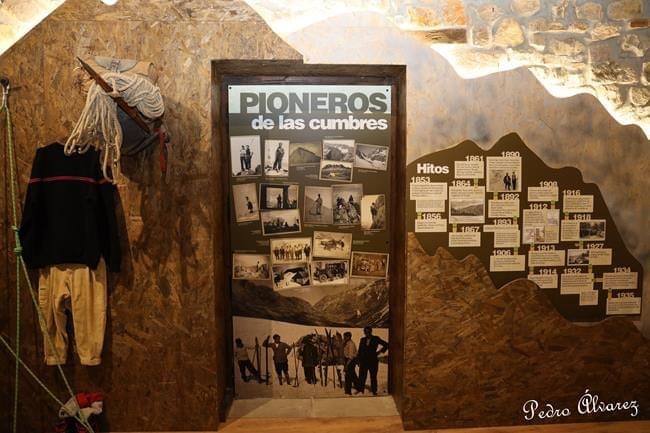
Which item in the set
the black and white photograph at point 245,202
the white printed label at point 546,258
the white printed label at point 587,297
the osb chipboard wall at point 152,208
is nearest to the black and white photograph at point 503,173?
the white printed label at point 546,258

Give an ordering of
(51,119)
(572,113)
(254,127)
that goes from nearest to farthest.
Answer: (51,119) < (572,113) < (254,127)

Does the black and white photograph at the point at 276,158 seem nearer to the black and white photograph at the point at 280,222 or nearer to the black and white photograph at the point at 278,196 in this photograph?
the black and white photograph at the point at 278,196

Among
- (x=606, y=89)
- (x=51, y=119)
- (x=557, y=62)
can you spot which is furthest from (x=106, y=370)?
(x=606, y=89)

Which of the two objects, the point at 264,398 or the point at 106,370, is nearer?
the point at 106,370

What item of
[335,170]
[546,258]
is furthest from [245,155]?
[546,258]

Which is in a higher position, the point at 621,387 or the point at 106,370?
the point at 106,370

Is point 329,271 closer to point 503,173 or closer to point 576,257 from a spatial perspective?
point 503,173

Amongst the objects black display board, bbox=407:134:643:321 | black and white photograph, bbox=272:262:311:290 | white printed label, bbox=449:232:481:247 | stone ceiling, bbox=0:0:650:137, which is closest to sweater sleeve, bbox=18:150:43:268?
stone ceiling, bbox=0:0:650:137

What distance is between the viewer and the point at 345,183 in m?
3.16

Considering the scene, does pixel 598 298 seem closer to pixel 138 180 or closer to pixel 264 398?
pixel 264 398

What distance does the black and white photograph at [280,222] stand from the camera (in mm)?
3164

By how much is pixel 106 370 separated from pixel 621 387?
3.17 m

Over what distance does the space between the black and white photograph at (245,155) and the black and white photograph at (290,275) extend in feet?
2.19

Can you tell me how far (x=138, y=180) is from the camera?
2.72 metres
